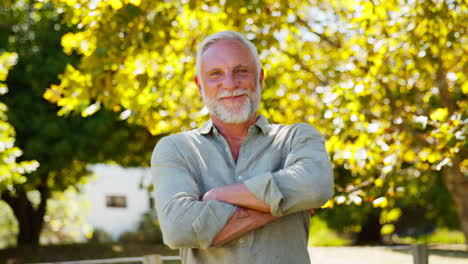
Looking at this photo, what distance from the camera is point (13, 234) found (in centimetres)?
3098

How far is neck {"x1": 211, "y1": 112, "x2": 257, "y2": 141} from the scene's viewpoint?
2.66 metres

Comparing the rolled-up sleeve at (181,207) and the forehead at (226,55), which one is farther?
the forehead at (226,55)

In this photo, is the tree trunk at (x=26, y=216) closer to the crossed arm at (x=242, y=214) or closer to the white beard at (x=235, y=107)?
the white beard at (x=235, y=107)

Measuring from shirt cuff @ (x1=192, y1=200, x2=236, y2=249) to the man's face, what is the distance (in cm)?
39

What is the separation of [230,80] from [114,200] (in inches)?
1256

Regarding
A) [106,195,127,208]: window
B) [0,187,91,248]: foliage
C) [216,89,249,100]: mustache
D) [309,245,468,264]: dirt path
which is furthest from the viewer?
[106,195,127,208]: window

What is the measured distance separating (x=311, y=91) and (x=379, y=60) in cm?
187

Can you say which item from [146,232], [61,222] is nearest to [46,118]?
[146,232]

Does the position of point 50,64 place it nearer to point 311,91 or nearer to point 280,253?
point 311,91

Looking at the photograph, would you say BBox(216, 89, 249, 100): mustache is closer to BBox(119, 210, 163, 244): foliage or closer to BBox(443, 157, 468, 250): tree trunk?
BBox(443, 157, 468, 250): tree trunk

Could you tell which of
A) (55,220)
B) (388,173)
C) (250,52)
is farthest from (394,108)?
(55,220)

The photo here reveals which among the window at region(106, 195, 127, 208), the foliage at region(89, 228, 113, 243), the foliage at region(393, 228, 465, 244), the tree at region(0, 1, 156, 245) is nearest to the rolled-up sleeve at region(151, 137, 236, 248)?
the tree at region(0, 1, 156, 245)

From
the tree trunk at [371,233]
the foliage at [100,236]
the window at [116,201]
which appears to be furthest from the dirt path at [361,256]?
the window at [116,201]

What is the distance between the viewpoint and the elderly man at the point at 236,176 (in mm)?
2385
